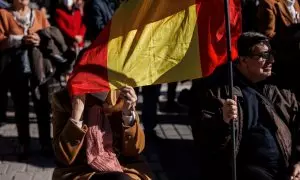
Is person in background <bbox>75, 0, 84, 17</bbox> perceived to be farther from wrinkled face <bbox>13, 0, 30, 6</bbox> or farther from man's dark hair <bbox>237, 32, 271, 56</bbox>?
man's dark hair <bbox>237, 32, 271, 56</bbox>

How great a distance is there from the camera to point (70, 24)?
20.2 feet

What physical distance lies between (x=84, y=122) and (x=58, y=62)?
186 cm

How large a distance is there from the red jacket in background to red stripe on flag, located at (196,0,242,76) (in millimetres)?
2815

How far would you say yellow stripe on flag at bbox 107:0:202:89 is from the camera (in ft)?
11.3

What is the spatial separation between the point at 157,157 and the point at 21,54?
165 cm

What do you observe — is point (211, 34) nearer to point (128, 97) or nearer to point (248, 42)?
point (248, 42)

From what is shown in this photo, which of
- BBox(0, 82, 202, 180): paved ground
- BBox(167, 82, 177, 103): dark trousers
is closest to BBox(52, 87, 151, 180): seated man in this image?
BBox(0, 82, 202, 180): paved ground

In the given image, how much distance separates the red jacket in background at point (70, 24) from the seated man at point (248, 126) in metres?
2.63

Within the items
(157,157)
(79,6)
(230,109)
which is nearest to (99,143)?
(230,109)

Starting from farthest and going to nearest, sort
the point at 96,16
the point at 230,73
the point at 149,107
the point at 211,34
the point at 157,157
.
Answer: the point at 149,107
the point at 96,16
the point at 157,157
the point at 211,34
the point at 230,73

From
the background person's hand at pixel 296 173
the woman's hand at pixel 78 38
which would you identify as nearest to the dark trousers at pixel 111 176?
the background person's hand at pixel 296 173

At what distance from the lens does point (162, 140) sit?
20.5 ft

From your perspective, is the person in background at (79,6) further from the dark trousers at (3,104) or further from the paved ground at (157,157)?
the paved ground at (157,157)

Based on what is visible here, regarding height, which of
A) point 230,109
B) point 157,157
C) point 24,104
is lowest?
point 157,157
